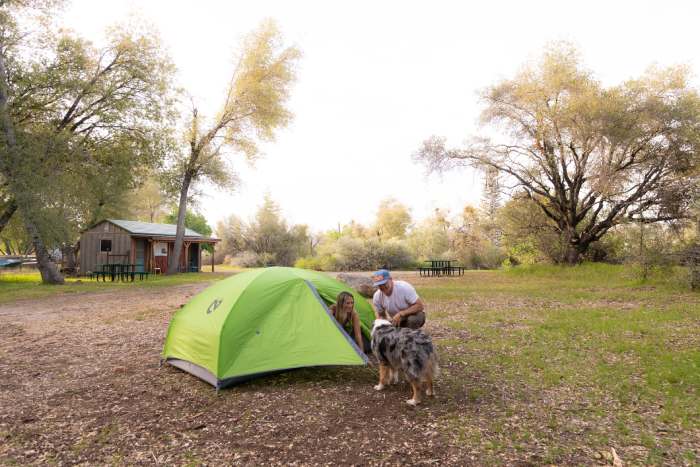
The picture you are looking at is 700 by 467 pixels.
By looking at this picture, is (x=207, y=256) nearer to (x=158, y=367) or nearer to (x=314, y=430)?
(x=158, y=367)

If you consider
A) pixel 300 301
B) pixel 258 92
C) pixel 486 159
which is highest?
pixel 258 92

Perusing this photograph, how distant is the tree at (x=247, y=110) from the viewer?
24.5 m

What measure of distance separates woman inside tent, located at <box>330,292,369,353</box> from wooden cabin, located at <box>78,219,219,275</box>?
21.2 m

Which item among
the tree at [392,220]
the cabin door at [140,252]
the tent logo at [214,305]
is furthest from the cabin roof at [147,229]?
the tree at [392,220]

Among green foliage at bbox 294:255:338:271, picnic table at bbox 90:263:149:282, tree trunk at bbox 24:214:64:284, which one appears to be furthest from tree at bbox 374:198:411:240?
tree trunk at bbox 24:214:64:284

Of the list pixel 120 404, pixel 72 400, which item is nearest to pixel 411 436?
pixel 120 404

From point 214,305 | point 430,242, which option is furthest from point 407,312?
point 430,242

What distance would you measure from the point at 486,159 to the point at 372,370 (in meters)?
17.2

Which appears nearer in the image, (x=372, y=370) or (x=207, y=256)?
(x=372, y=370)

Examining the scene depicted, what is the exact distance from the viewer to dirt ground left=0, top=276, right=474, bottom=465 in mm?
3598

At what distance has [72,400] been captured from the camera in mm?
4891

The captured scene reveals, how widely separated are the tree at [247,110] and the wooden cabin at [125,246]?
82.7 inches

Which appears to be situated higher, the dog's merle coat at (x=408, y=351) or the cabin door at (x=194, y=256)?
the cabin door at (x=194, y=256)

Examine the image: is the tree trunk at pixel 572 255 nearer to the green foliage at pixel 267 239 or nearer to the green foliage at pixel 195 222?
the green foliage at pixel 267 239
